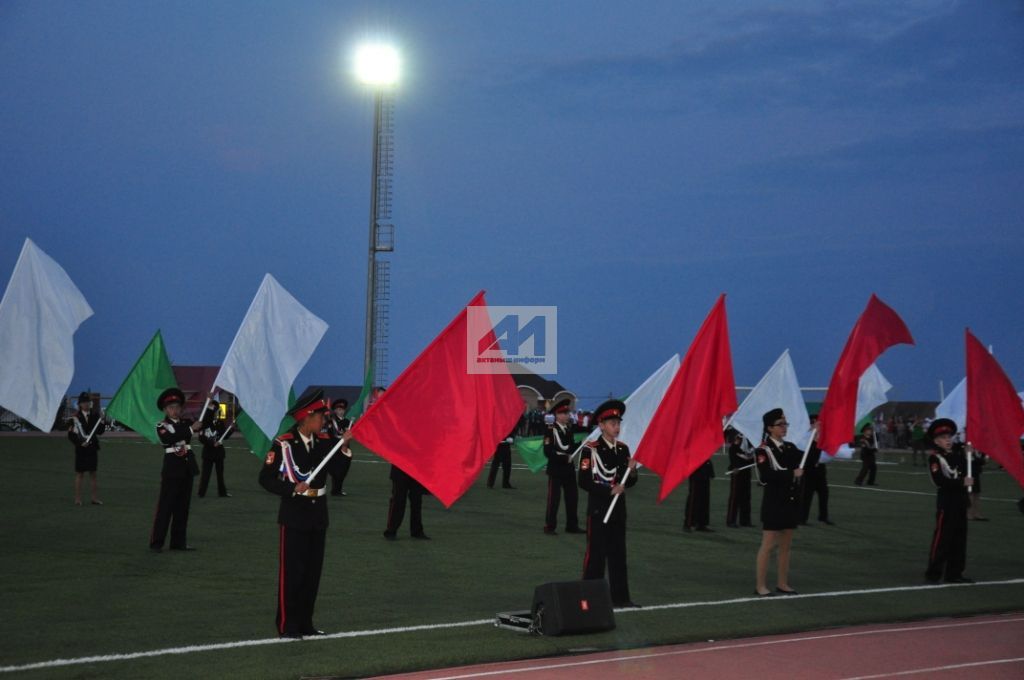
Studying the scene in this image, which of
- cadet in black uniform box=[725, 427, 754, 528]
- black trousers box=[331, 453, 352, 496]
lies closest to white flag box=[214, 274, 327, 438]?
black trousers box=[331, 453, 352, 496]

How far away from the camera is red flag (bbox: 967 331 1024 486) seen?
43.1 feet

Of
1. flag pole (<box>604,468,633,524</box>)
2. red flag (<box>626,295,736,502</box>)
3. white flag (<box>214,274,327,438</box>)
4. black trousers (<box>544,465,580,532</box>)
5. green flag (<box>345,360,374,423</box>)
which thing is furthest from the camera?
green flag (<box>345,360,374,423</box>)

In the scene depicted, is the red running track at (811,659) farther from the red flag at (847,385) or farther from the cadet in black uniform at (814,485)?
Result: the cadet in black uniform at (814,485)

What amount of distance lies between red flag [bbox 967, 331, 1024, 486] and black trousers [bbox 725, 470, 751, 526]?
5.78 m

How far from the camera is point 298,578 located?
9102mm

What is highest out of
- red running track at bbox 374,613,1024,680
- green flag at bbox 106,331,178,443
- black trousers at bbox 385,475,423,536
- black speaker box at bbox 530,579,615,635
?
green flag at bbox 106,331,178,443

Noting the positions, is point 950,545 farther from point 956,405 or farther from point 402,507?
point 956,405

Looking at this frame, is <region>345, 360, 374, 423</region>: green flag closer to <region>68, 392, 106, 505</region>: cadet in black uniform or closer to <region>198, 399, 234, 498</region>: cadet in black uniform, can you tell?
<region>198, 399, 234, 498</region>: cadet in black uniform

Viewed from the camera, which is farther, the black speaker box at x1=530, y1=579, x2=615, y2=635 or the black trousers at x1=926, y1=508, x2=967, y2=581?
the black trousers at x1=926, y1=508, x2=967, y2=581

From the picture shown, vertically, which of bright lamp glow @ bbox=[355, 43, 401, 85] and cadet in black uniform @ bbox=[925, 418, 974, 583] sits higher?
bright lamp glow @ bbox=[355, 43, 401, 85]

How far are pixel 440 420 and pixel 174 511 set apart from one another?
594 centimetres

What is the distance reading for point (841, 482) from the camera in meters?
30.4

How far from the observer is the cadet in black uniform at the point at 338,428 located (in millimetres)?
21102

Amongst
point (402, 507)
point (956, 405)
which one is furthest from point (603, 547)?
point (956, 405)
